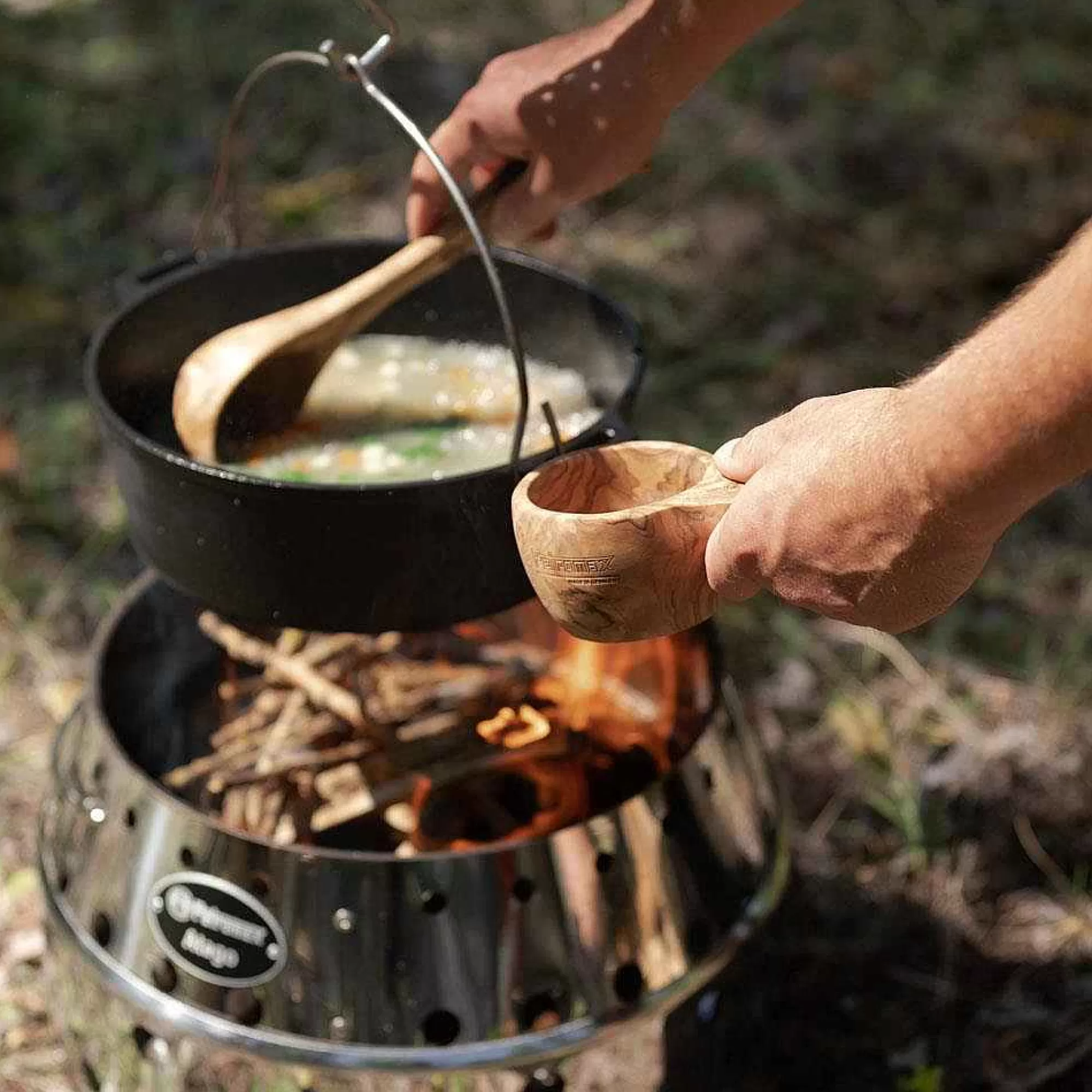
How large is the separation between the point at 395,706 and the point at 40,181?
3.19 m

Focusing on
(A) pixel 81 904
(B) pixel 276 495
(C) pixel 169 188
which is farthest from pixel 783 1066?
(C) pixel 169 188

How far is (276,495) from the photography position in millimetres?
1653

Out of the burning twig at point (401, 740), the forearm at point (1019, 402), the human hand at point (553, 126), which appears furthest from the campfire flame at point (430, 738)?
the forearm at point (1019, 402)

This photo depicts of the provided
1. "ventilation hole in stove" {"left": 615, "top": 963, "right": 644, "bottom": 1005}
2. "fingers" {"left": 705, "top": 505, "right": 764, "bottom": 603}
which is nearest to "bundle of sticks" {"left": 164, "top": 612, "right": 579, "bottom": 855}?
"ventilation hole in stove" {"left": 615, "top": 963, "right": 644, "bottom": 1005}

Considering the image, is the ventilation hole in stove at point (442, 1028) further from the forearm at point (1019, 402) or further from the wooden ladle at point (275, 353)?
the forearm at point (1019, 402)

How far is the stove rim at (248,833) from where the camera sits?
5.94 feet

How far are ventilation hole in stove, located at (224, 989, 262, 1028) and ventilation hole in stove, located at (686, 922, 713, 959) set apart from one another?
557mm

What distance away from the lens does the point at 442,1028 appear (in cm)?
189

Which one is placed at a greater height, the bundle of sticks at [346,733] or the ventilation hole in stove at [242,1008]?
the bundle of sticks at [346,733]

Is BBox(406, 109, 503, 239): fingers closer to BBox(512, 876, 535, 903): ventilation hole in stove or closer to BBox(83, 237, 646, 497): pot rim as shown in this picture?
BBox(83, 237, 646, 497): pot rim

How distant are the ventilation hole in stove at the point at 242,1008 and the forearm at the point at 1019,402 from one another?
113cm

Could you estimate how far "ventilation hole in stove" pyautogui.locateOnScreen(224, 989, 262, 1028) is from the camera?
1.89m

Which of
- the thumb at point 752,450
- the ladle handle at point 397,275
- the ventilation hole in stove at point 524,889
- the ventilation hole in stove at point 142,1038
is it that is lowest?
the ventilation hole in stove at point 142,1038

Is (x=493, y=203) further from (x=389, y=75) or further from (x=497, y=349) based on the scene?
(x=389, y=75)
